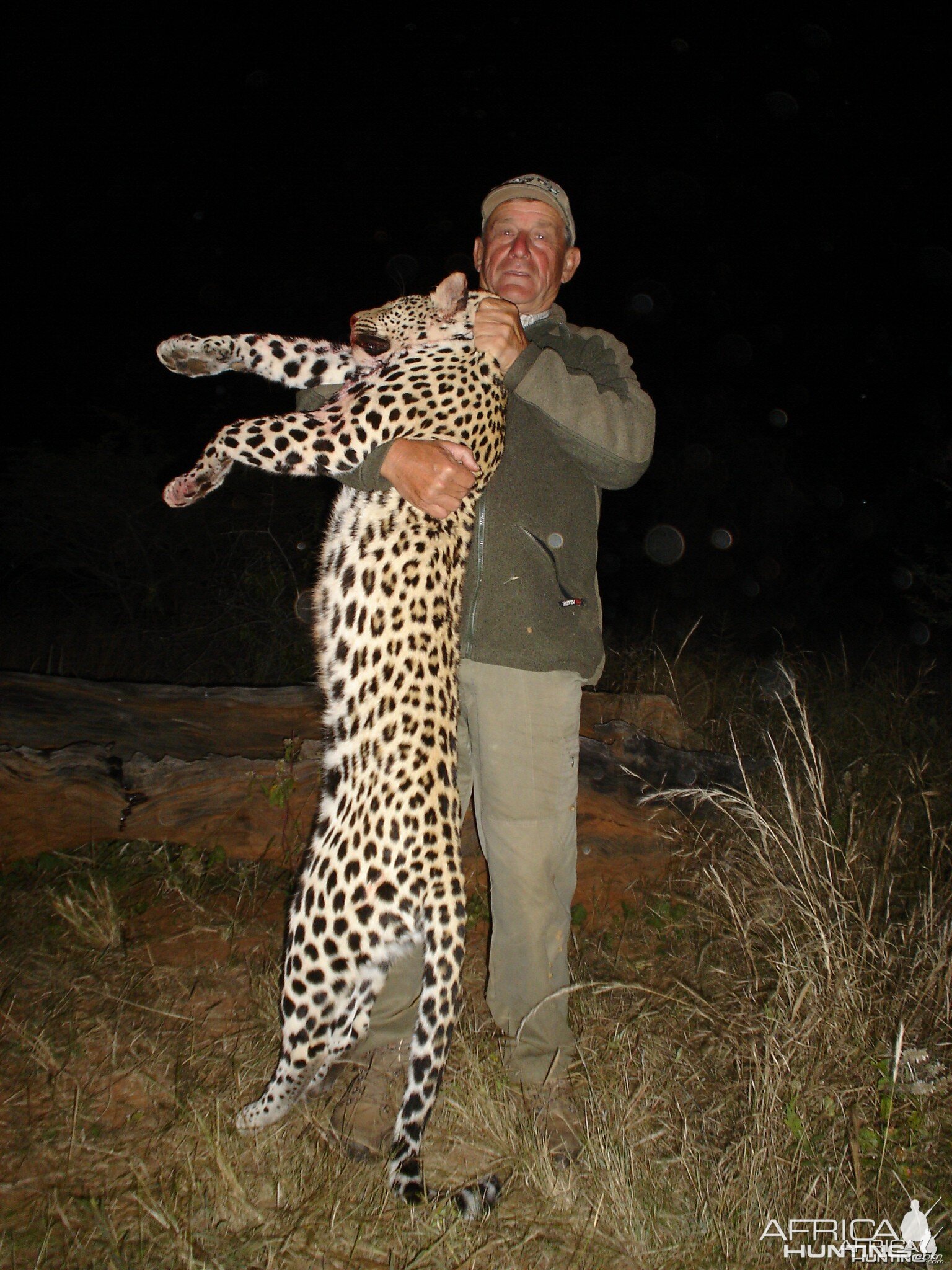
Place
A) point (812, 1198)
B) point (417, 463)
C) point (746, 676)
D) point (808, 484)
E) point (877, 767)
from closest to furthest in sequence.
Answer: point (812, 1198), point (417, 463), point (877, 767), point (746, 676), point (808, 484)

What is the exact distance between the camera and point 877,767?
491 cm

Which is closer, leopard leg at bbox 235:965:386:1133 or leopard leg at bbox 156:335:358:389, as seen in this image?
leopard leg at bbox 235:965:386:1133

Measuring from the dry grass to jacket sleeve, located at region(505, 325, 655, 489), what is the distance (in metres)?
1.07

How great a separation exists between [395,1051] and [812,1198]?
1.39 m

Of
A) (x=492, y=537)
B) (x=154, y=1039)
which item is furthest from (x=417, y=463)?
(x=154, y=1039)

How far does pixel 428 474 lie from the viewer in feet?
7.84

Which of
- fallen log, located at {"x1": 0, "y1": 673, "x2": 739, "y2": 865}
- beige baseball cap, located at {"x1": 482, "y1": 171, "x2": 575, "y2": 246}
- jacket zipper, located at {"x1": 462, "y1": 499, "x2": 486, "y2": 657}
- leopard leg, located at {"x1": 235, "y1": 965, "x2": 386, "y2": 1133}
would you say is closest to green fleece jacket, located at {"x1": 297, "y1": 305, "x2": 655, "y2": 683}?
jacket zipper, located at {"x1": 462, "y1": 499, "x2": 486, "y2": 657}

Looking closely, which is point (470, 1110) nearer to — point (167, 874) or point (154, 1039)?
point (154, 1039)

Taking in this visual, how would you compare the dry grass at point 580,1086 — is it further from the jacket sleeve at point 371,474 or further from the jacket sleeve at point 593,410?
the jacket sleeve at point 371,474

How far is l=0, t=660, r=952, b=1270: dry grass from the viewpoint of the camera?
2156 mm

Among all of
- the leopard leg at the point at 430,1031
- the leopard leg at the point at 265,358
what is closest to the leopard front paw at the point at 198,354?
the leopard leg at the point at 265,358

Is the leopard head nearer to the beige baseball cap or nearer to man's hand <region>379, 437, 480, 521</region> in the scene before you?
the beige baseball cap

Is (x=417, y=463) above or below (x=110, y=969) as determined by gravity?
above

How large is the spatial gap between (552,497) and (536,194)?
111 centimetres
